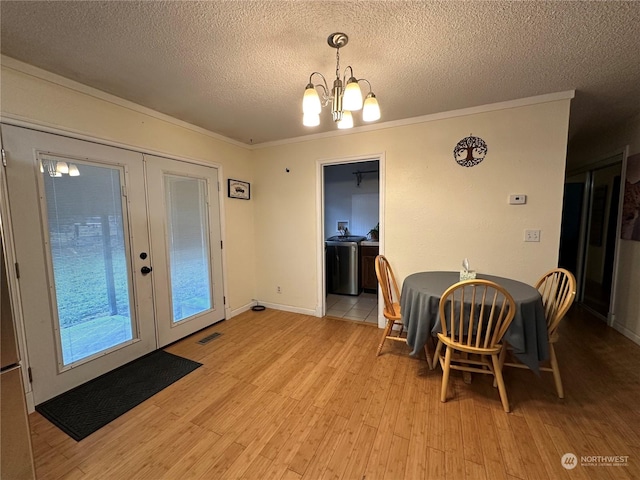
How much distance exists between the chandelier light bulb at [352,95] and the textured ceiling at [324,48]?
342mm

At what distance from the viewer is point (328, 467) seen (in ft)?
4.64

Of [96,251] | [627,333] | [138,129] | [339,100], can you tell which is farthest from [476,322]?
[138,129]

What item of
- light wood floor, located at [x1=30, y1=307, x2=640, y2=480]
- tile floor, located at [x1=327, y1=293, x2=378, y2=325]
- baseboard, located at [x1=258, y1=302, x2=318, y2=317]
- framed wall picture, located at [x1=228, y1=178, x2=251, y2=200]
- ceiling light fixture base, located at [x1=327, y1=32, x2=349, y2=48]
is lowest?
light wood floor, located at [x1=30, y1=307, x2=640, y2=480]

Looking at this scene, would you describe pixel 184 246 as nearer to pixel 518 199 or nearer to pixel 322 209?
pixel 322 209

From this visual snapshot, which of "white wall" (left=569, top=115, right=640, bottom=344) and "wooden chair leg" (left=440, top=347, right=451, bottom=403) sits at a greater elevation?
"white wall" (left=569, top=115, right=640, bottom=344)

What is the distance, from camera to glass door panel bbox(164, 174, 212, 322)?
9.16ft

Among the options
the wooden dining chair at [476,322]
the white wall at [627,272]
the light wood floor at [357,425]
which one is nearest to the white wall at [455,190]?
the wooden dining chair at [476,322]

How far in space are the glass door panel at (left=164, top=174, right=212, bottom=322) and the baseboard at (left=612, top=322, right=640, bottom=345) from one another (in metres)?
4.66

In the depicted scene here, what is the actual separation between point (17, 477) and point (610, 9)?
3522 mm

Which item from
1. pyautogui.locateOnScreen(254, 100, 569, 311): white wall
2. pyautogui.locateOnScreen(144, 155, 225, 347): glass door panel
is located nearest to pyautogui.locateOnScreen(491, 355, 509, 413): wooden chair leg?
pyautogui.locateOnScreen(254, 100, 569, 311): white wall

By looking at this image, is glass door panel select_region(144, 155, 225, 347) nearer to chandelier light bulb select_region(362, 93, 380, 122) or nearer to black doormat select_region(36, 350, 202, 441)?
black doormat select_region(36, 350, 202, 441)

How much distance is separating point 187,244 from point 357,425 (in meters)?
2.44

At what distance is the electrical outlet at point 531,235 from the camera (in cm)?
245

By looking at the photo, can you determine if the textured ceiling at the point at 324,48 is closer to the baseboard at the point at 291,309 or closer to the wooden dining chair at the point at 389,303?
the wooden dining chair at the point at 389,303
